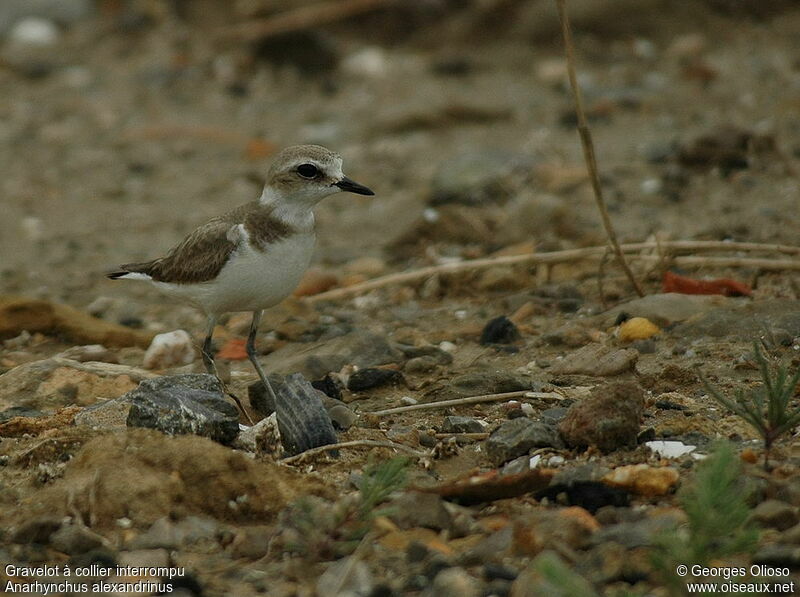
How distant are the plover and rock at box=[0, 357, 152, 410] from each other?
414 millimetres

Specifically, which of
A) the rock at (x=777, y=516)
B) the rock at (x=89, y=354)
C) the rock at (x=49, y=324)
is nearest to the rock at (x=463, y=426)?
the rock at (x=777, y=516)

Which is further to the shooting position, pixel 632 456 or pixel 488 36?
pixel 488 36

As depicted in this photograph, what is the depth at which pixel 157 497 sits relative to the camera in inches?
144

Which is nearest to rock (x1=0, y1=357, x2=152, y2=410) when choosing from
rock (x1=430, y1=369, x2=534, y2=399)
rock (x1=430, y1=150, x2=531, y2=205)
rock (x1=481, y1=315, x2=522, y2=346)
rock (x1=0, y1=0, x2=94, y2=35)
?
rock (x1=430, y1=369, x2=534, y2=399)

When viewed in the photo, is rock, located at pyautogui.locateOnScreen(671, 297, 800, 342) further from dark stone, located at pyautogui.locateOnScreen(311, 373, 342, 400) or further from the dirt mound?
the dirt mound

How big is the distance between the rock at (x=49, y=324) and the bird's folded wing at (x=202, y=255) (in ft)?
2.11

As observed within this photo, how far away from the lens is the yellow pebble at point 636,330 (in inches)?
206

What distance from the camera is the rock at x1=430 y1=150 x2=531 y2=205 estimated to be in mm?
7922

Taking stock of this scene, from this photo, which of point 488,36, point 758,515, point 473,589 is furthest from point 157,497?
point 488,36

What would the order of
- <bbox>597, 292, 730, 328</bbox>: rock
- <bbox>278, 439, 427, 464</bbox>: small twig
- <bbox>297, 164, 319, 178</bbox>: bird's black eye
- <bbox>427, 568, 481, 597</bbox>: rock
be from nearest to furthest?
<bbox>427, 568, 481, 597</bbox>: rock, <bbox>278, 439, 427, 464</bbox>: small twig, <bbox>297, 164, 319, 178</bbox>: bird's black eye, <bbox>597, 292, 730, 328</bbox>: rock

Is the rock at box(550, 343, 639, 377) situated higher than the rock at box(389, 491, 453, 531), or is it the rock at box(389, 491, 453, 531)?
the rock at box(389, 491, 453, 531)

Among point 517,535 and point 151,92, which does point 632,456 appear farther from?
point 151,92

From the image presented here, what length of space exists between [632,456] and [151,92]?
24.9ft

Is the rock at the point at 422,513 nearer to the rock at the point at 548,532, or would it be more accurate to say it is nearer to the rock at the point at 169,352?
the rock at the point at 548,532
